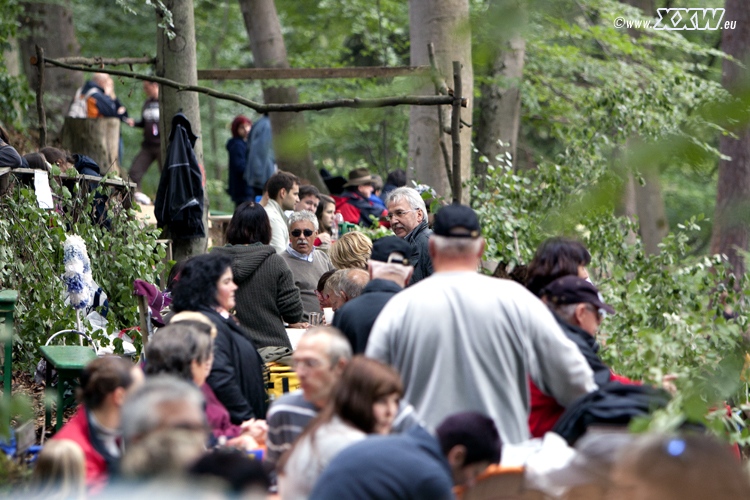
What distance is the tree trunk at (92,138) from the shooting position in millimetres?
9453

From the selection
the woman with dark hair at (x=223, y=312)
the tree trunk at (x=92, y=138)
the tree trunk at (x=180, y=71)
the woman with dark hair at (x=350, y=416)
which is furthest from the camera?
the tree trunk at (x=92, y=138)

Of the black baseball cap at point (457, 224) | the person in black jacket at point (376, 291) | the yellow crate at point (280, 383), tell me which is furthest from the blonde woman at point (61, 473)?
the yellow crate at point (280, 383)

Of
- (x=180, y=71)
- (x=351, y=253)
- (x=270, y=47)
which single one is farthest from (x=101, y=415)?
(x=270, y=47)

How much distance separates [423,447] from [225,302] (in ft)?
6.14

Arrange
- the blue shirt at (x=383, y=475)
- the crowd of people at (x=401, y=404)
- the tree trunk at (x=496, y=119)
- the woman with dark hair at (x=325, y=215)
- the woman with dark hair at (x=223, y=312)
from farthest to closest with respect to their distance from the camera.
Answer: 1. the tree trunk at (x=496, y=119)
2. the woman with dark hair at (x=325, y=215)
3. the woman with dark hair at (x=223, y=312)
4. the crowd of people at (x=401, y=404)
5. the blue shirt at (x=383, y=475)

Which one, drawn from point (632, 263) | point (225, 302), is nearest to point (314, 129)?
point (225, 302)

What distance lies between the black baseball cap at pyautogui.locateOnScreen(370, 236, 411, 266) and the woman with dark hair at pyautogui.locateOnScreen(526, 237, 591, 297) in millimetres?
687

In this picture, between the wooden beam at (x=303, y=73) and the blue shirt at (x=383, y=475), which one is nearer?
the blue shirt at (x=383, y=475)

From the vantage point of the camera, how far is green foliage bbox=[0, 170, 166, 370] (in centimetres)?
581

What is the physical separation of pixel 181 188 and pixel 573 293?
173 inches

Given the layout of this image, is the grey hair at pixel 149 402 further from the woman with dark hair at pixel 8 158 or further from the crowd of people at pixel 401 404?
the woman with dark hair at pixel 8 158

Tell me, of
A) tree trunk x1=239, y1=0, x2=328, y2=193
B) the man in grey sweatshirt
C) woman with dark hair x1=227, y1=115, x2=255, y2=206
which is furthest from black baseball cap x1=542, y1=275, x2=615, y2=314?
tree trunk x1=239, y1=0, x2=328, y2=193

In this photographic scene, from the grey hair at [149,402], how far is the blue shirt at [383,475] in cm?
56

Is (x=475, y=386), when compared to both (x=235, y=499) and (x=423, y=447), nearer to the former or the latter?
(x=423, y=447)
